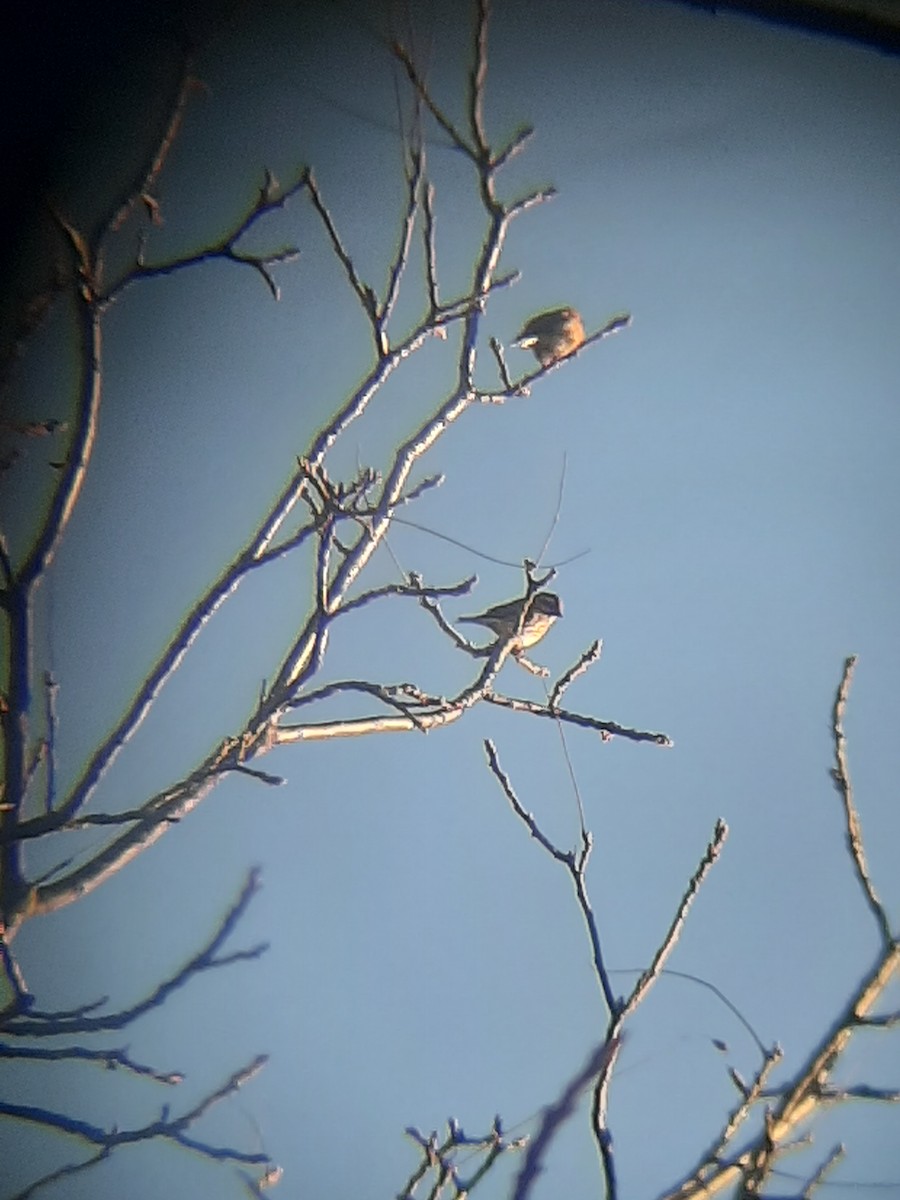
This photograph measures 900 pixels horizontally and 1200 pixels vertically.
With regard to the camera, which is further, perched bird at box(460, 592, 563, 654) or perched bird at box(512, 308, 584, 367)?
perched bird at box(512, 308, 584, 367)

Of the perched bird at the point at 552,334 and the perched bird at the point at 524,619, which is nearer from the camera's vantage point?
the perched bird at the point at 524,619

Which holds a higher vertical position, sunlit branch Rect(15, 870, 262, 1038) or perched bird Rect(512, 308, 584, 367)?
perched bird Rect(512, 308, 584, 367)

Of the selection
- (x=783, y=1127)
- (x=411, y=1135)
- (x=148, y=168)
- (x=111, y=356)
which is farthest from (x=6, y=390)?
(x=783, y=1127)

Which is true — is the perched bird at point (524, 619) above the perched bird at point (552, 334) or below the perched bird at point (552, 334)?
below

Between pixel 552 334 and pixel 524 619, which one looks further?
pixel 552 334

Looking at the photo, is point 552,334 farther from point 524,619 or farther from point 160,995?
point 160,995

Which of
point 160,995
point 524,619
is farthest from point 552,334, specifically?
point 160,995
